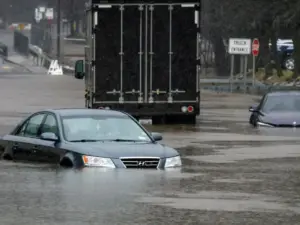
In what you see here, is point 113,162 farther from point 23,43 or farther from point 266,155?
point 23,43

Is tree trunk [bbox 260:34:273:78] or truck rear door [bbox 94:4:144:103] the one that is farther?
tree trunk [bbox 260:34:273:78]

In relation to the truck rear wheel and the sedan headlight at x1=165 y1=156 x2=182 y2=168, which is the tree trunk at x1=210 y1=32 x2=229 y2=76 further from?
the sedan headlight at x1=165 y1=156 x2=182 y2=168

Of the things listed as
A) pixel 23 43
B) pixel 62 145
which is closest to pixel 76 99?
pixel 62 145

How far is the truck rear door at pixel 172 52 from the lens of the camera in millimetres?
29312

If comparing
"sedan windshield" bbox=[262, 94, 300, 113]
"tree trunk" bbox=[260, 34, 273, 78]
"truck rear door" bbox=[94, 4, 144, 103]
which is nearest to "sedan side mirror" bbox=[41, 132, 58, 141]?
"truck rear door" bbox=[94, 4, 144, 103]

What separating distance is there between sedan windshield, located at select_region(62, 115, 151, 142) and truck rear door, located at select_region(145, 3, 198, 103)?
11.5 metres

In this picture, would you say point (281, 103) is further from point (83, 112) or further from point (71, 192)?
point (71, 192)

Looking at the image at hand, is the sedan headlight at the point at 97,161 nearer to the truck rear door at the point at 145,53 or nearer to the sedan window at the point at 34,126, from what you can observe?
the sedan window at the point at 34,126

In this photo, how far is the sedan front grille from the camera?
1627 centimetres

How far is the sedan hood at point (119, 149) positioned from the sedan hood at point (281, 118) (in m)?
11.9

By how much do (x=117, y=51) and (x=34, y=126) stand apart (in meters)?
10.9

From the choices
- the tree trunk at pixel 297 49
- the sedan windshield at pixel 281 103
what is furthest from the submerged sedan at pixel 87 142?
the tree trunk at pixel 297 49

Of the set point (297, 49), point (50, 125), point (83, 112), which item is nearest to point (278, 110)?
point (83, 112)

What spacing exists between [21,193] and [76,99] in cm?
3065
